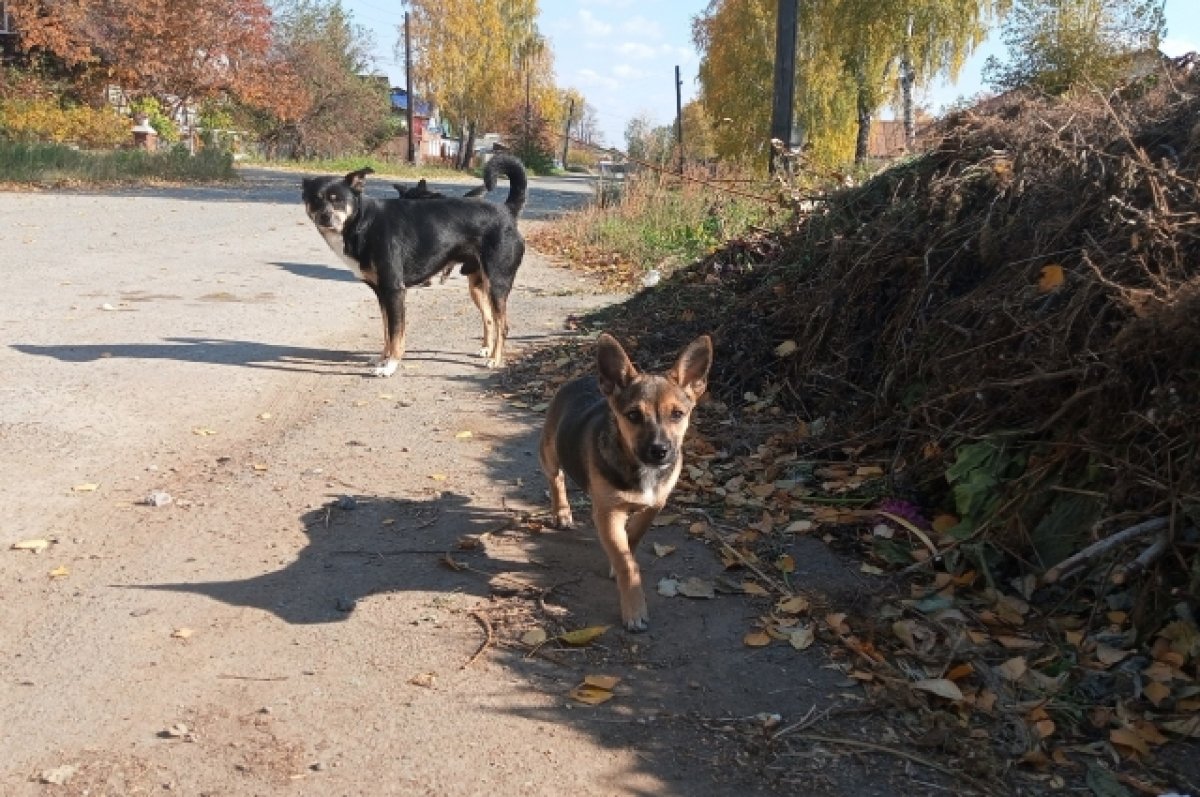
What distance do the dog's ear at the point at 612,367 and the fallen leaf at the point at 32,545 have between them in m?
2.62

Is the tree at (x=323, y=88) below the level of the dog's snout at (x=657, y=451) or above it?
above

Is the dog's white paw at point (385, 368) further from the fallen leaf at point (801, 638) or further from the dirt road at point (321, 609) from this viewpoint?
the fallen leaf at point (801, 638)

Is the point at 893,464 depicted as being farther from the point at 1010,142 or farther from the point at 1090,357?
the point at 1010,142

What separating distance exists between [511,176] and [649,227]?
755cm

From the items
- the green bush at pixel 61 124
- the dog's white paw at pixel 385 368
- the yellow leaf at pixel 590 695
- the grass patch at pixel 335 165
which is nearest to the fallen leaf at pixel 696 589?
the yellow leaf at pixel 590 695

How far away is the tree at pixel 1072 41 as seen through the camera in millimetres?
11593

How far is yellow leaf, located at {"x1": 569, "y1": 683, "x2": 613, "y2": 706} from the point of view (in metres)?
3.58

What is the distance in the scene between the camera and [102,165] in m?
28.3

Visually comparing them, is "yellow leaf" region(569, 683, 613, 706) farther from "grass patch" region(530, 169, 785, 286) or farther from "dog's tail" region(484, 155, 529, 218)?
"grass patch" region(530, 169, 785, 286)

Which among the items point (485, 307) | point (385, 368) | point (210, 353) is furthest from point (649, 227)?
point (210, 353)

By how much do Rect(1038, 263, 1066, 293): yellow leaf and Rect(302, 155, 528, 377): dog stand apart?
4.65m

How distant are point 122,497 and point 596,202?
50.9 ft

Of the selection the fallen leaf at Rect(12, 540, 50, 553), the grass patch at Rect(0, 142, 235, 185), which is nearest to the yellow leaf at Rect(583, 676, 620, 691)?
the fallen leaf at Rect(12, 540, 50, 553)

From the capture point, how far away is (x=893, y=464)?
209 inches
